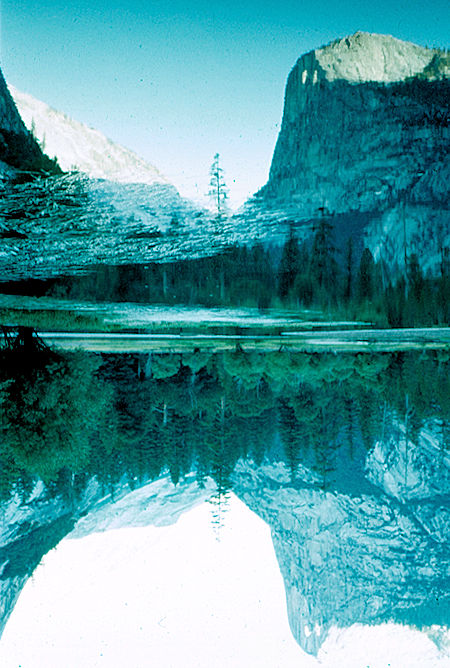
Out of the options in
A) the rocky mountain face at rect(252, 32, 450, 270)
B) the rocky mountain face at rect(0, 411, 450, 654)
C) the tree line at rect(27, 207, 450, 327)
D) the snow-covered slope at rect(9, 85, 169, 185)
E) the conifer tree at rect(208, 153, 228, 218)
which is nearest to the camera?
the rocky mountain face at rect(0, 411, 450, 654)

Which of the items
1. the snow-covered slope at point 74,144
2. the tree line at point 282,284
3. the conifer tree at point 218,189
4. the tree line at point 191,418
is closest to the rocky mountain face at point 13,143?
the snow-covered slope at point 74,144

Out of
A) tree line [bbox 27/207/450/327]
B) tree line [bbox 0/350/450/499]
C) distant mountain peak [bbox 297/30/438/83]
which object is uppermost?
distant mountain peak [bbox 297/30/438/83]

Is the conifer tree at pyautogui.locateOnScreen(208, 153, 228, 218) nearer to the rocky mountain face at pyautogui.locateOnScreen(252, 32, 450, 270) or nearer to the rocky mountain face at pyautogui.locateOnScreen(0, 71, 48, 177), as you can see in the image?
the rocky mountain face at pyautogui.locateOnScreen(252, 32, 450, 270)

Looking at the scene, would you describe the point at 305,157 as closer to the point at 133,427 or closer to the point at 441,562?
the point at 133,427

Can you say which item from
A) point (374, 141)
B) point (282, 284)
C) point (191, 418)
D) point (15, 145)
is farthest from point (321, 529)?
point (374, 141)

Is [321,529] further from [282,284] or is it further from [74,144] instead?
[74,144]

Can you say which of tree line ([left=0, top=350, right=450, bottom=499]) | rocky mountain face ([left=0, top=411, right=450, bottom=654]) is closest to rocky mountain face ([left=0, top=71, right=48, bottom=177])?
tree line ([left=0, top=350, right=450, bottom=499])

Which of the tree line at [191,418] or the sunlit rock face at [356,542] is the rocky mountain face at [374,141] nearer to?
the tree line at [191,418]
